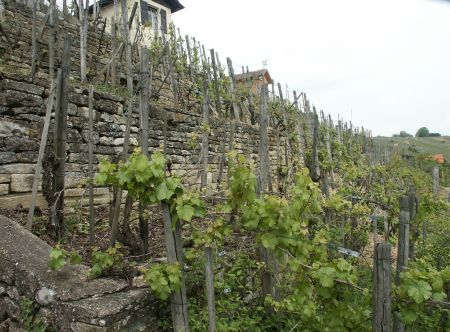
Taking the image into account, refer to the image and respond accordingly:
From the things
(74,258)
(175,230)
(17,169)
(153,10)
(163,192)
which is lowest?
(74,258)

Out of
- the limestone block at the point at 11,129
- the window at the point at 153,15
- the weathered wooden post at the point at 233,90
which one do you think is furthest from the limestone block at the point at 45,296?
the window at the point at 153,15

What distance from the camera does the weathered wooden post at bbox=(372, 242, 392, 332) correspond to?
2.13 meters

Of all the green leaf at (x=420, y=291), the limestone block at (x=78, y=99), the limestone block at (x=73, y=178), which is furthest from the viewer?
the limestone block at (x=78, y=99)

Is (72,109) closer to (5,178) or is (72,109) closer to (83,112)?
(83,112)

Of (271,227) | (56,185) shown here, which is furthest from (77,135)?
(271,227)

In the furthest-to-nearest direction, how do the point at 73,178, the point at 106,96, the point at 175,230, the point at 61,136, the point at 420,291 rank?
the point at 106,96, the point at 73,178, the point at 61,136, the point at 175,230, the point at 420,291

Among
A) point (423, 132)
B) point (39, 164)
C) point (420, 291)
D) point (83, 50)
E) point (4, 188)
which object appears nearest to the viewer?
point (420, 291)

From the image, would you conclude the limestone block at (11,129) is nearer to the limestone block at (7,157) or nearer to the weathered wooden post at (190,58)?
the limestone block at (7,157)

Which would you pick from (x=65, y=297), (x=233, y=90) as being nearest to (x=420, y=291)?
(x=65, y=297)

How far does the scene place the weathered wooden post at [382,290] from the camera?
213 centimetres

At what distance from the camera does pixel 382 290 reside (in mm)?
2152

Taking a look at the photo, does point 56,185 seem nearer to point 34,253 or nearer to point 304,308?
point 34,253

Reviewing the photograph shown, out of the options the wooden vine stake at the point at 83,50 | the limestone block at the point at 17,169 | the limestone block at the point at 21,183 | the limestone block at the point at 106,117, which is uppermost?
the wooden vine stake at the point at 83,50

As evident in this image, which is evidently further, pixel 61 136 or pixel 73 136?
pixel 73 136
